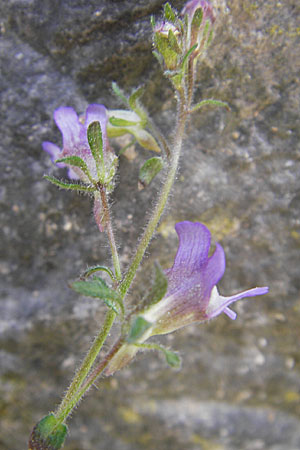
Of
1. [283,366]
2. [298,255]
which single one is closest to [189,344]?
[283,366]

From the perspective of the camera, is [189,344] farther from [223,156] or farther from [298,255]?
[223,156]

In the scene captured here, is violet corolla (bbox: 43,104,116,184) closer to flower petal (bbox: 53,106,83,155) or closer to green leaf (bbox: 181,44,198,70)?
flower petal (bbox: 53,106,83,155)

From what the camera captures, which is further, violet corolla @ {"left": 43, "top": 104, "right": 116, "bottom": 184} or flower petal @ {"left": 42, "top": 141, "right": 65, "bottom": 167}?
flower petal @ {"left": 42, "top": 141, "right": 65, "bottom": 167}

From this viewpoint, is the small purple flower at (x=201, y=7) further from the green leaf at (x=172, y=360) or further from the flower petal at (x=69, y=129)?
the green leaf at (x=172, y=360)

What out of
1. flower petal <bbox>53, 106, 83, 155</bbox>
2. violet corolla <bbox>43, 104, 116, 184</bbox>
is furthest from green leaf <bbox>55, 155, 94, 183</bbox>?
flower petal <bbox>53, 106, 83, 155</bbox>

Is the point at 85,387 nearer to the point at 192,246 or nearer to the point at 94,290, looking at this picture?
the point at 94,290

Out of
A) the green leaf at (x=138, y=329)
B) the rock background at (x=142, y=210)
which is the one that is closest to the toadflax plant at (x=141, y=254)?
the green leaf at (x=138, y=329)

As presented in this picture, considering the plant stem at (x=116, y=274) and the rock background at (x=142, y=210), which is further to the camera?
the rock background at (x=142, y=210)
